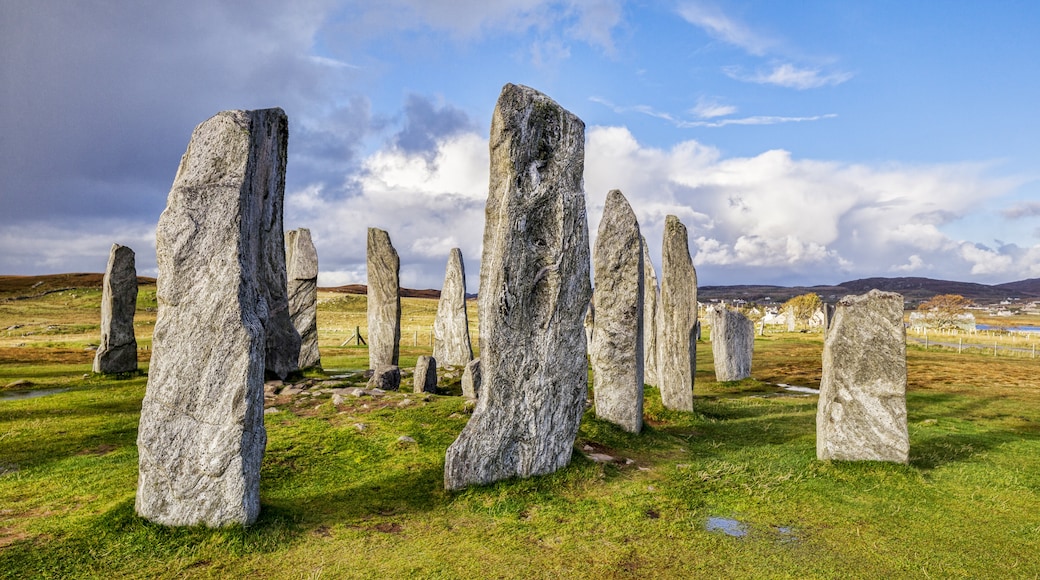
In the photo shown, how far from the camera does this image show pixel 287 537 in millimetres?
6832

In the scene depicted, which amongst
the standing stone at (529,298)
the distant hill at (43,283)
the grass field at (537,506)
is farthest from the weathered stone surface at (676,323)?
the distant hill at (43,283)

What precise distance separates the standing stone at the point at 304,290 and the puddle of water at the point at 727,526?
14.2 m

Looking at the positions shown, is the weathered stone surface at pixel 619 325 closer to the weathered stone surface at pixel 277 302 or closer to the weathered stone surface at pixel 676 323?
the weathered stone surface at pixel 676 323

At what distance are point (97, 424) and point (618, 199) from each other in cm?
1188

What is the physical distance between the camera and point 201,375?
6648 millimetres

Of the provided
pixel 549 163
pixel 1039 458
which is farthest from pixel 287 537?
pixel 1039 458

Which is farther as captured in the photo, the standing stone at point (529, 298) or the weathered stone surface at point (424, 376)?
the weathered stone surface at point (424, 376)

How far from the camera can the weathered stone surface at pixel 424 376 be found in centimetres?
1479

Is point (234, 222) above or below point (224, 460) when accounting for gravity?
above

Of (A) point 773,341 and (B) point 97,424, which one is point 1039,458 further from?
(A) point 773,341

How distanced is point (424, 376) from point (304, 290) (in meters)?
6.93

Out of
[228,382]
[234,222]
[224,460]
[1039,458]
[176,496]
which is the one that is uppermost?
[234,222]

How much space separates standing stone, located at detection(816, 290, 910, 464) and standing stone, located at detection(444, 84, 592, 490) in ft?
14.9

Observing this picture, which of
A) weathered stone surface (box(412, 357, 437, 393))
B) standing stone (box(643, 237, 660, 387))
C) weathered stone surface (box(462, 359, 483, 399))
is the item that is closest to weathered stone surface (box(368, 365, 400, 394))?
weathered stone surface (box(412, 357, 437, 393))
